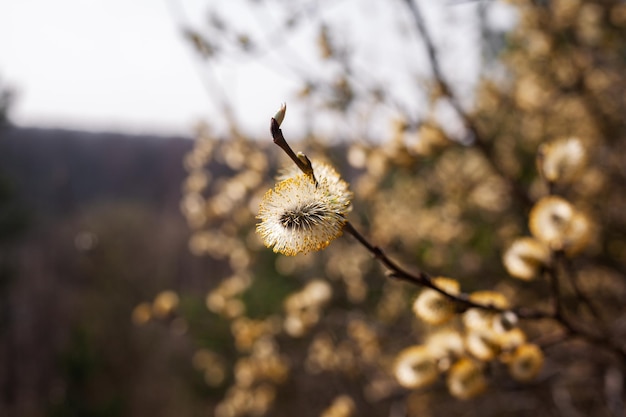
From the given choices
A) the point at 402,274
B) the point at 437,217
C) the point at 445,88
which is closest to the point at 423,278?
the point at 402,274

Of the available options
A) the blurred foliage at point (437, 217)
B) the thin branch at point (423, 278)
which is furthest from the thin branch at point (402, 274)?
the blurred foliage at point (437, 217)

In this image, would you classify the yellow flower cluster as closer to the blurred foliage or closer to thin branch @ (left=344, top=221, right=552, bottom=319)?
thin branch @ (left=344, top=221, right=552, bottom=319)

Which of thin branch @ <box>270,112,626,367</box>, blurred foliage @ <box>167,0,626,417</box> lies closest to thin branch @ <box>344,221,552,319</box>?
thin branch @ <box>270,112,626,367</box>

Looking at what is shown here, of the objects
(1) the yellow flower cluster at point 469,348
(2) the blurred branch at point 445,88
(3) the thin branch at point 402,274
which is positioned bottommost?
(1) the yellow flower cluster at point 469,348

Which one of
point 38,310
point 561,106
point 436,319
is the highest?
point 38,310

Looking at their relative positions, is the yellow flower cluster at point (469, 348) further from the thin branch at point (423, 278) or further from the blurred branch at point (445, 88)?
the blurred branch at point (445, 88)

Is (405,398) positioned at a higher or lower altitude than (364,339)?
lower

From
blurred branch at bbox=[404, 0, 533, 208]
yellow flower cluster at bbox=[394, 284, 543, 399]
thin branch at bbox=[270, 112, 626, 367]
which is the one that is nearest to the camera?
thin branch at bbox=[270, 112, 626, 367]

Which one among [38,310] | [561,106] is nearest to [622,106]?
[561,106]

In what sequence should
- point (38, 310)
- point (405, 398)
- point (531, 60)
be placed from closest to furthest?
point (405, 398) → point (531, 60) → point (38, 310)

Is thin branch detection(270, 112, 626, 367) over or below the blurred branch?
below

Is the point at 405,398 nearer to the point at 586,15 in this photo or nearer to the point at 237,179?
the point at 237,179
